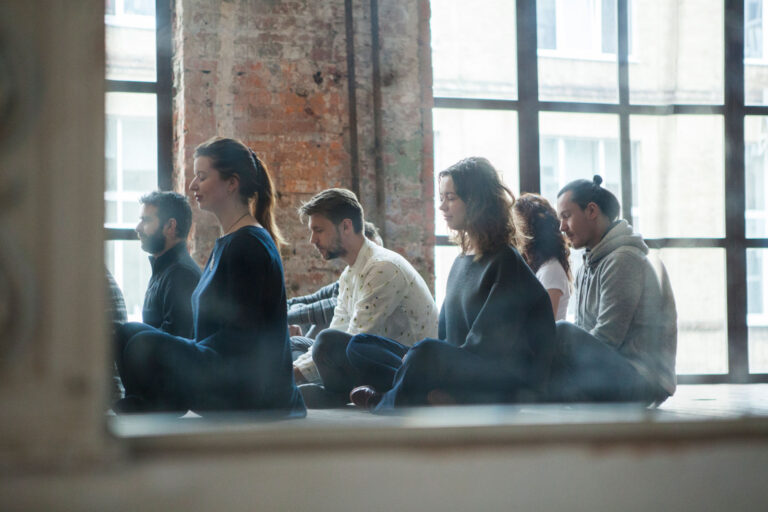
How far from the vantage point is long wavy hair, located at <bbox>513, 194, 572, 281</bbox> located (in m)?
3.56

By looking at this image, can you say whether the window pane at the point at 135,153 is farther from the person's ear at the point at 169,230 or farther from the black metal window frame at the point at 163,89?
the person's ear at the point at 169,230

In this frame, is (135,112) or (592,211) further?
(135,112)

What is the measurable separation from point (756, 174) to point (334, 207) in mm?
3749

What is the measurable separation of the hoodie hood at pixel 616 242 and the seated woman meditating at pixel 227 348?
1.37m

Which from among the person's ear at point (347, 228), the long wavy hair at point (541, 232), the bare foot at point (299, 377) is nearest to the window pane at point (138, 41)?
the person's ear at point (347, 228)

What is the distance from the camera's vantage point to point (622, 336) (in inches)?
115

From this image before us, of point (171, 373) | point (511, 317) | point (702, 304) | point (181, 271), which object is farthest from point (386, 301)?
point (702, 304)

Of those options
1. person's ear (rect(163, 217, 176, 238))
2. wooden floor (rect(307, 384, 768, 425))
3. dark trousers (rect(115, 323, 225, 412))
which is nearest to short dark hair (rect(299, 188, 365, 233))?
person's ear (rect(163, 217, 176, 238))

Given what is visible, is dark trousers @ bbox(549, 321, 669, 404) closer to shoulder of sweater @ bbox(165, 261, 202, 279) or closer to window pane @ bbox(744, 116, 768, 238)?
shoulder of sweater @ bbox(165, 261, 202, 279)

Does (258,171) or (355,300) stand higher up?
(258,171)

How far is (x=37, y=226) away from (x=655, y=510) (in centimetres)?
42

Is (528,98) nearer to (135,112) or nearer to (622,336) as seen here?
(135,112)

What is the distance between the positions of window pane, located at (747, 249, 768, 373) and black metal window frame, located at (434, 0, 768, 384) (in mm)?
43

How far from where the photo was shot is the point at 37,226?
45 centimetres
